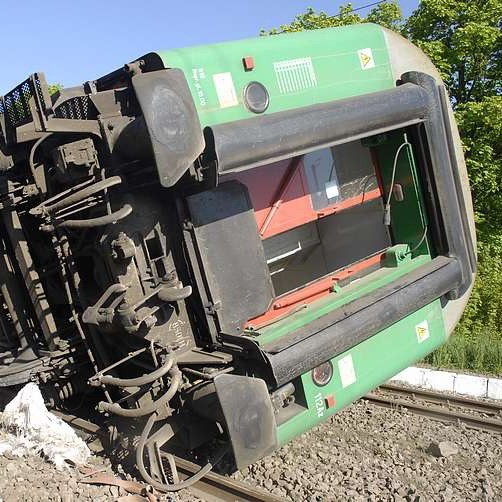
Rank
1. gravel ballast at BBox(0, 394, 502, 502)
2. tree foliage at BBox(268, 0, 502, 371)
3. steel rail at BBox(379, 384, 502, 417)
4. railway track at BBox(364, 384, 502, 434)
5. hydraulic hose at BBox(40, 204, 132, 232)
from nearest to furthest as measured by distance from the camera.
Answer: hydraulic hose at BBox(40, 204, 132, 232)
gravel ballast at BBox(0, 394, 502, 502)
railway track at BBox(364, 384, 502, 434)
steel rail at BBox(379, 384, 502, 417)
tree foliage at BBox(268, 0, 502, 371)

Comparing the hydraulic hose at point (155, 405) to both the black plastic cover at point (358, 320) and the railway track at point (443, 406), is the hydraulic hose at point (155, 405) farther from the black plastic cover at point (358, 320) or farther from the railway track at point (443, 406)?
the railway track at point (443, 406)

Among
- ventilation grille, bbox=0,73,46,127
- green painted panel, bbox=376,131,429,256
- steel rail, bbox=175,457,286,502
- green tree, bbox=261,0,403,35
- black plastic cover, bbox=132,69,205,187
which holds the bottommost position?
steel rail, bbox=175,457,286,502

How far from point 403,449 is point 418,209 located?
6.14ft

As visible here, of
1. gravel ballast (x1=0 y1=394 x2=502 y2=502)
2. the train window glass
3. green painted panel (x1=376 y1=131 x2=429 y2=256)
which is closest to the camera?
gravel ballast (x1=0 y1=394 x2=502 y2=502)

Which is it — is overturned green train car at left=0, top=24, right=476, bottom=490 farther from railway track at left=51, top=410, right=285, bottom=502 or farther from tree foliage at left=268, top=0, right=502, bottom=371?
tree foliage at left=268, top=0, right=502, bottom=371

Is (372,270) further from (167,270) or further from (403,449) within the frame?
(167,270)

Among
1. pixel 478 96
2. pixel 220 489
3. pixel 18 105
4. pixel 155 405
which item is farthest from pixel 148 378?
pixel 478 96

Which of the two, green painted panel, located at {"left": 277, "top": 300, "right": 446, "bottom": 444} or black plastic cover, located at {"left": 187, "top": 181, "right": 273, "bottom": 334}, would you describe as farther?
green painted panel, located at {"left": 277, "top": 300, "right": 446, "bottom": 444}

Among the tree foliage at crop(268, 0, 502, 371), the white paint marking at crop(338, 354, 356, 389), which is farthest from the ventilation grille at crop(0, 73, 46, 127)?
the tree foliage at crop(268, 0, 502, 371)

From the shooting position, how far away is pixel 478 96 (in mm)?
14742

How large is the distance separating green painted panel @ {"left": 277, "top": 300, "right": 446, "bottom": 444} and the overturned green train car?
2cm

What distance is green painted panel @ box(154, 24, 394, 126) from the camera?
11.8 feet

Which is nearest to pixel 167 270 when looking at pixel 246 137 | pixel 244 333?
pixel 244 333

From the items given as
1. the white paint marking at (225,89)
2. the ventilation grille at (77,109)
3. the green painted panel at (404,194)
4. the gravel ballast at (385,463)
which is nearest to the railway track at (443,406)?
the gravel ballast at (385,463)
